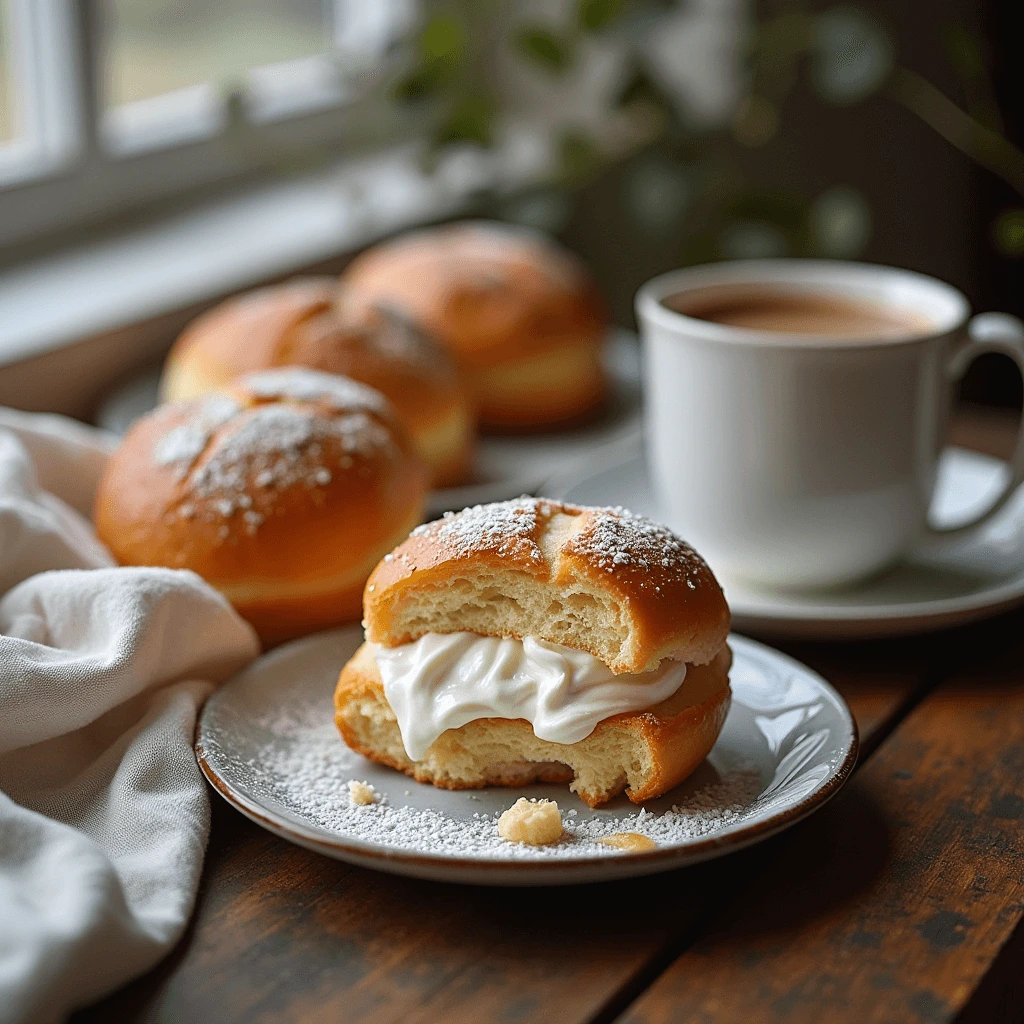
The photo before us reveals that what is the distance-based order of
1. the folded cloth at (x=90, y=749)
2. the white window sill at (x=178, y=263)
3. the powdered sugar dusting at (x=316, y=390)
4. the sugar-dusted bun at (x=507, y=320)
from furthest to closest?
the sugar-dusted bun at (x=507, y=320)
the white window sill at (x=178, y=263)
the powdered sugar dusting at (x=316, y=390)
the folded cloth at (x=90, y=749)

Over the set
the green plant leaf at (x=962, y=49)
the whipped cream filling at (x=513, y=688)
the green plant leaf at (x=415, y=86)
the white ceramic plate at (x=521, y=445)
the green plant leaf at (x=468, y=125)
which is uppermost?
the green plant leaf at (x=962, y=49)

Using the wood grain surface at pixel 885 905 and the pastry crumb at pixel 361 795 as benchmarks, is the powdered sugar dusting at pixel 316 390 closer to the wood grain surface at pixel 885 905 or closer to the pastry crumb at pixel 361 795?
the pastry crumb at pixel 361 795

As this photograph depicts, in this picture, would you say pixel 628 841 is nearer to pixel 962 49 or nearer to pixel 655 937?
pixel 655 937

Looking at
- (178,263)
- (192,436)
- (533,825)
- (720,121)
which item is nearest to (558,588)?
(533,825)

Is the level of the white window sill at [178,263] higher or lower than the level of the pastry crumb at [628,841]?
higher

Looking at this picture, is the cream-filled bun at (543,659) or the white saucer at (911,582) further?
the white saucer at (911,582)

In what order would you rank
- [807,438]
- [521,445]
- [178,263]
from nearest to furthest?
[807,438] < [521,445] < [178,263]

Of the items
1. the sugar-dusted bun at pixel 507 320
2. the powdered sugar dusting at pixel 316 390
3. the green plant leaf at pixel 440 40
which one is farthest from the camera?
the green plant leaf at pixel 440 40

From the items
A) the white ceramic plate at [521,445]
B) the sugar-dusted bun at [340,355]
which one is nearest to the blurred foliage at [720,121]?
the white ceramic plate at [521,445]
